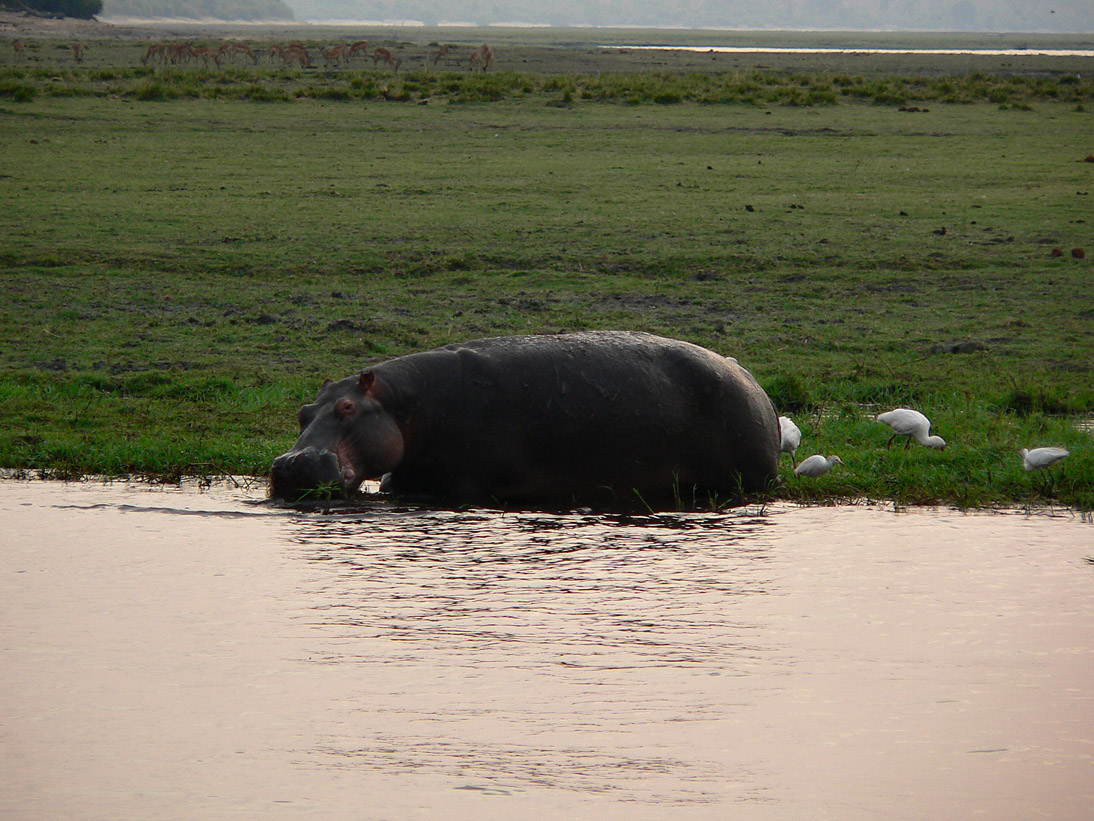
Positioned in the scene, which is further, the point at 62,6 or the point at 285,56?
the point at 62,6

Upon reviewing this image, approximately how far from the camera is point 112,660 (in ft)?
15.3

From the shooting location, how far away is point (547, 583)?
5.51 m

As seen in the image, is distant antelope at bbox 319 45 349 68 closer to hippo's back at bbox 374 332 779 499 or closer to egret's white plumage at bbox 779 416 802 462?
egret's white plumage at bbox 779 416 802 462

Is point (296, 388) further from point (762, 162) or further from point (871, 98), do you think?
point (871, 98)

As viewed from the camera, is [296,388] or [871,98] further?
[871,98]

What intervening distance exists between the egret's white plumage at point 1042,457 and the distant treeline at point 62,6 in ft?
316

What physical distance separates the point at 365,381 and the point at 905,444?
3261 millimetres

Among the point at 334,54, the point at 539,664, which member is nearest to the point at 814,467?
the point at 539,664

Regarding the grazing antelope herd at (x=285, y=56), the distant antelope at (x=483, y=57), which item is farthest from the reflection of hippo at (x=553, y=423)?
the distant antelope at (x=483, y=57)

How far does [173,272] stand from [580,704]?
993 centimetres

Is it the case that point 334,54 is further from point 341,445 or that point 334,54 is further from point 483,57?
point 341,445

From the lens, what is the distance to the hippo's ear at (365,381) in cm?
664

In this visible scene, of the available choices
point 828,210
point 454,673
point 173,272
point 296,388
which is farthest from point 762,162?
point 454,673

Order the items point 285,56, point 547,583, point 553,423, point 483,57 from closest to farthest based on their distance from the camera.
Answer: point 547,583
point 553,423
point 483,57
point 285,56
